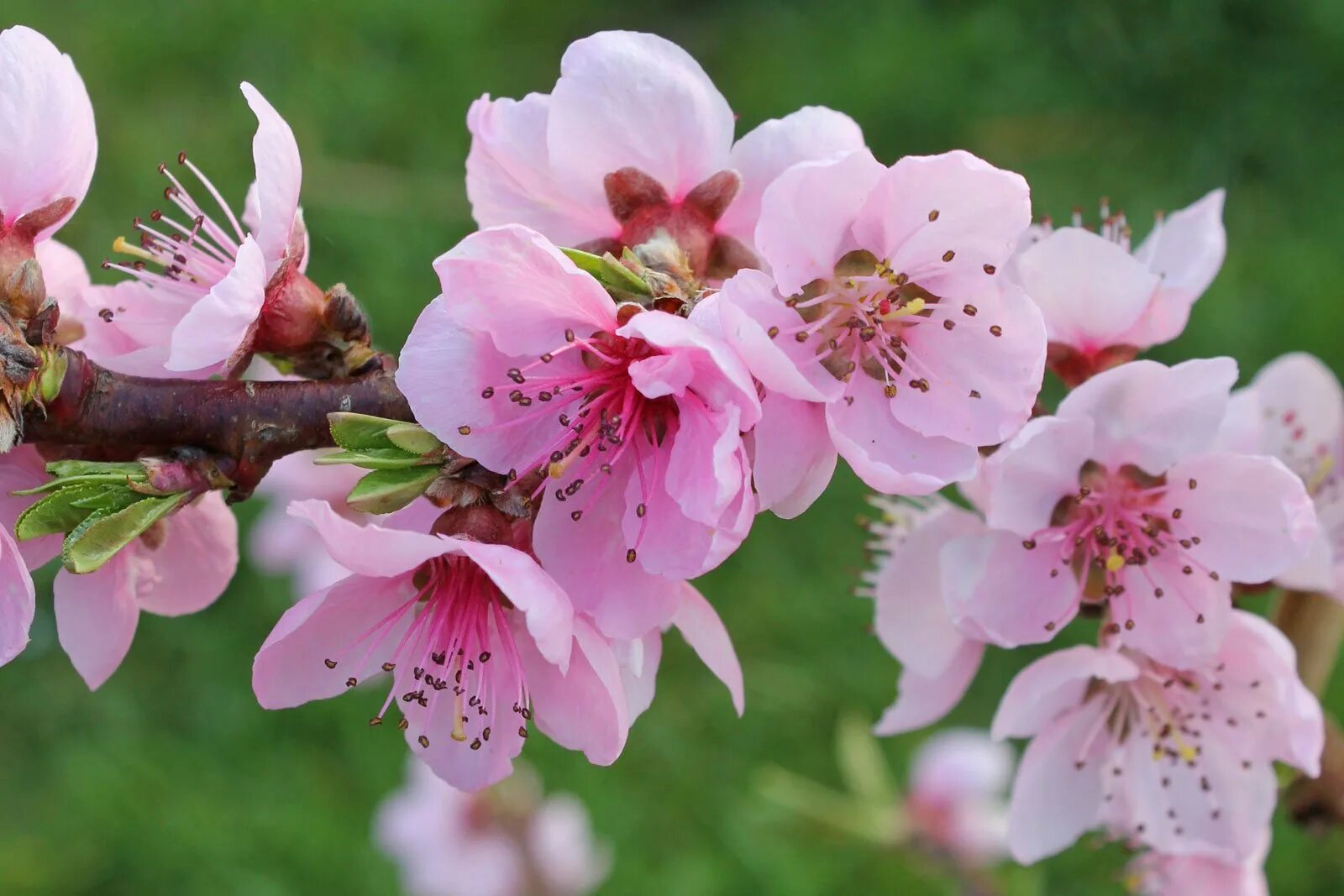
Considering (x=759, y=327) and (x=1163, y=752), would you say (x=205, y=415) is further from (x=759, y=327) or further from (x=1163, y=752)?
(x=1163, y=752)

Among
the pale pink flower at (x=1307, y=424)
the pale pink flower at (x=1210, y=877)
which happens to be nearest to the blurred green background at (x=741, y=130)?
the pale pink flower at (x=1210, y=877)

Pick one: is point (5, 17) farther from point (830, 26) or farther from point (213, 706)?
point (830, 26)

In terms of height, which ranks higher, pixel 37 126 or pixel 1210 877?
pixel 37 126

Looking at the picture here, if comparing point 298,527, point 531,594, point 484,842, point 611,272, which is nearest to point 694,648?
point 531,594

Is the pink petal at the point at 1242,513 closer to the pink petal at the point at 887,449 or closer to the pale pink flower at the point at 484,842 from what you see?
the pink petal at the point at 887,449

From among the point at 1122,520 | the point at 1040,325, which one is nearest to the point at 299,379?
the point at 1040,325

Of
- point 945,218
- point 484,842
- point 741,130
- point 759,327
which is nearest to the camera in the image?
point 759,327
